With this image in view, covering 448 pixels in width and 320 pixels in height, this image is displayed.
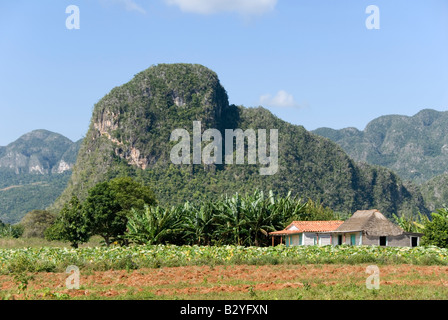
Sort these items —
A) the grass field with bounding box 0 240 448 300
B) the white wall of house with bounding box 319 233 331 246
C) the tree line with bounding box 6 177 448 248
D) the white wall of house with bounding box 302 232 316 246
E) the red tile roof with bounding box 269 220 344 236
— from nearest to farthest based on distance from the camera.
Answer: the grass field with bounding box 0 240 448 300
the tree line with bounding box 6 177 448 248
the red tile roof with bounding box 269 220 344 236
the white wall of house with bounding box 302 232 316 246
the white wall of house with bounding box 319 233 331 246

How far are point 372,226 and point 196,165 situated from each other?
80.6m

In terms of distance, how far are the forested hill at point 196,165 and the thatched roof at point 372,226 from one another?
6650cm

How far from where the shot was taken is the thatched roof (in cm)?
3484

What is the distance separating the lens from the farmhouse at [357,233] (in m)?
35.0

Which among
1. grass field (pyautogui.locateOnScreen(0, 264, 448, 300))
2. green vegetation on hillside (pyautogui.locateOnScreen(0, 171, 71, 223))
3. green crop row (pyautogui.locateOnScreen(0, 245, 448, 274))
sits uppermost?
grass field (pyautogui.locateOnScreen(0, 264, 448, 300))

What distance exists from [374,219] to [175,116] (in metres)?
94.0

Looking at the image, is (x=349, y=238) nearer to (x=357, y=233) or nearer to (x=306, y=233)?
(x=357, y=233)

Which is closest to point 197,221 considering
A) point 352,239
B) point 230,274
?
point 352,239

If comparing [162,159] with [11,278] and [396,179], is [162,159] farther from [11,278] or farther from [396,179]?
[11,278]

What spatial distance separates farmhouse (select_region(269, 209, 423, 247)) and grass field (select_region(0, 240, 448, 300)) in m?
8.68

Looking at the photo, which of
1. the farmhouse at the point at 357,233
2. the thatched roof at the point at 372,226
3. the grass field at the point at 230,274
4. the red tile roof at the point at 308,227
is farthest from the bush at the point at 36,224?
the thatched roof at the point at 372,226

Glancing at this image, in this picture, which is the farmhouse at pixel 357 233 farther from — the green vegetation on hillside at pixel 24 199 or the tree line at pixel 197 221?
the green vegetation on hillside at pixel 24 199

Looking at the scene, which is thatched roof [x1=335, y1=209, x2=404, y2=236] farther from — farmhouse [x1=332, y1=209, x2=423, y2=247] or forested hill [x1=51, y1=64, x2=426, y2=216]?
forested hill [x1=51, y1=64, x2=426, y2=216]

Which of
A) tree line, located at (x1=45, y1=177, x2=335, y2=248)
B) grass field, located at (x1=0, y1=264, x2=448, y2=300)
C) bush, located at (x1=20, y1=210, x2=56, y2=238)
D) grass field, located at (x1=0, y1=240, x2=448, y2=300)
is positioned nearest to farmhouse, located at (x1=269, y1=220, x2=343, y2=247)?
tree line, located at (x1=45, y1=177, x2=335, y2=248)
